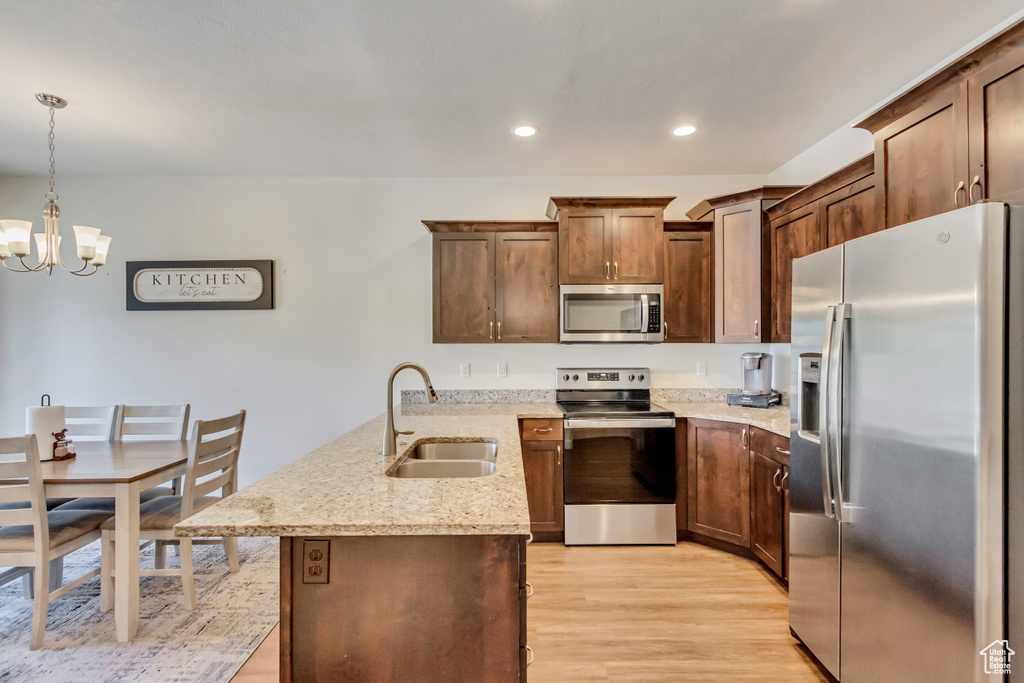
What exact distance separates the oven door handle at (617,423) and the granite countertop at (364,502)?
1.05 m

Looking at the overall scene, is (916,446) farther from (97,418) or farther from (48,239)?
(97,418)

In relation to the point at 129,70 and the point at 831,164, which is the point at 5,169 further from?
the point at 831,164

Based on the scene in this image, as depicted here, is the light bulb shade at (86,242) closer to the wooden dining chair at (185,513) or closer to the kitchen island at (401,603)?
the wooden dining chair at (185,513)

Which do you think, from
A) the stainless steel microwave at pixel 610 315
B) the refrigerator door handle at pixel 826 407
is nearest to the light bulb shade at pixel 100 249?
the stainless steel microwave at pixel 610 315

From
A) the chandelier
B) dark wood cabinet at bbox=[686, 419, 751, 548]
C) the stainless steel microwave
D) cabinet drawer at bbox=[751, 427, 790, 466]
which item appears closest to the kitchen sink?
the stainless steel microwave

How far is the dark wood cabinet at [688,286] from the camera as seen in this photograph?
3.47m

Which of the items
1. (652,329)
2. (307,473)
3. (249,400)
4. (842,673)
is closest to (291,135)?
(249,400)

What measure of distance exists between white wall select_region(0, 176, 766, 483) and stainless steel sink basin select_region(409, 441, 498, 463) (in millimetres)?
1585

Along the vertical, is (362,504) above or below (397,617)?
above

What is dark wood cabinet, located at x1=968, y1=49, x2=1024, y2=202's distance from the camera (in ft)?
4.66

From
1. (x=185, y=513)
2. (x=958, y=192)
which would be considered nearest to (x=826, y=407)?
(x=958, y=192)

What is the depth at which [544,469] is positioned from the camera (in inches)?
123

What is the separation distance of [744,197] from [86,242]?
12.5 ft

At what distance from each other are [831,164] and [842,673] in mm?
2710
